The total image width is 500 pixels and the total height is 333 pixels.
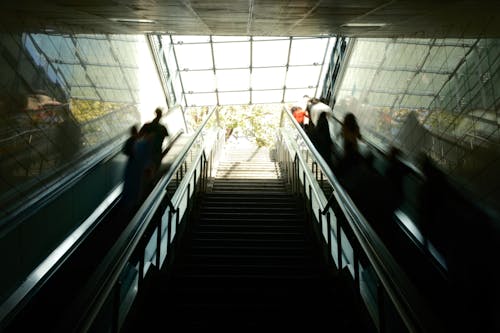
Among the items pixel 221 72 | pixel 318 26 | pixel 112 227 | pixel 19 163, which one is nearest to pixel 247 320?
pixel 112 227

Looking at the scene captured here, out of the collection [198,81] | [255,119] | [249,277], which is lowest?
[255,119]

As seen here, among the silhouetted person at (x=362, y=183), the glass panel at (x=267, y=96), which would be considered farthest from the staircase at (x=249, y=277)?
the glass panel at (x=267, y=96)

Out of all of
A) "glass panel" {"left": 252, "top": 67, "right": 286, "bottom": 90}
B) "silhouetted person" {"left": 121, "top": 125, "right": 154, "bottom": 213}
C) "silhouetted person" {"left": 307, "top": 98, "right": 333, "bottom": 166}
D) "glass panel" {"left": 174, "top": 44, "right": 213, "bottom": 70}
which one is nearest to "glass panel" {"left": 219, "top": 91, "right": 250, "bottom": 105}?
"glass panel" {"left": 252, "top": 67, "right": 286, "bottom": 90}

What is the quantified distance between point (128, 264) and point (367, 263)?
156 centimetres

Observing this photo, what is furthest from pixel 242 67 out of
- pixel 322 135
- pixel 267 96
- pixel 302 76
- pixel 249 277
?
pixel 249 277

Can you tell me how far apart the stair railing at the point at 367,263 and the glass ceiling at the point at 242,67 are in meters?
7.65

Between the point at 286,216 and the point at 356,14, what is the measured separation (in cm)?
263

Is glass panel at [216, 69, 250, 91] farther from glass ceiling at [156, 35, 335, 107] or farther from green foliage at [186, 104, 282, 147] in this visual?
green foliage at [186, 104, 282, 147]

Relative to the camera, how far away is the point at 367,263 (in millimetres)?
2416

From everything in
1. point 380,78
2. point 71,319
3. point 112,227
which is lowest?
point 112,227

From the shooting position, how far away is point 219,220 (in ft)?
15.6

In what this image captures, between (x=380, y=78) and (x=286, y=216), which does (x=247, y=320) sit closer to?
(x=286, y=216)

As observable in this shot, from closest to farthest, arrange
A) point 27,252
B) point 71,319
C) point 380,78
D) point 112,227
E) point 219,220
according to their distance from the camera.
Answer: point 71,319 < point 27,252 < point 112,227 < point 219,220 < point 380,78

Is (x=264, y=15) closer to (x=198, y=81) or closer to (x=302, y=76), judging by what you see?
(x=302, y=76)
